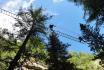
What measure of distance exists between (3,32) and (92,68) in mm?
13693

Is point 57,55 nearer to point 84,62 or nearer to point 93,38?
point 84,62

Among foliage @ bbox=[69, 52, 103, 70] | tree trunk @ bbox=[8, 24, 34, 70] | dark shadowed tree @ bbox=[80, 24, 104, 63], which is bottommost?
dark shadowed tree @ bbox=[80, 24, 104, 63]

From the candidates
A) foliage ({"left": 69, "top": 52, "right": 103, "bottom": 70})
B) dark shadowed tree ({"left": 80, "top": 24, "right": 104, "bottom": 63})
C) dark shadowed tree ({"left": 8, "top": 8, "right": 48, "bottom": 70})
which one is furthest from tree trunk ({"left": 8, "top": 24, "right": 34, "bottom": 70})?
dark shadowed tree ({"left": 80, "top": 24, "right": 104, "bottom": 63})

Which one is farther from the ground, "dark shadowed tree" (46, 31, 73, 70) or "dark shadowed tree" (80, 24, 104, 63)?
"dark shadowed tree" (46, 31, 73, 70)

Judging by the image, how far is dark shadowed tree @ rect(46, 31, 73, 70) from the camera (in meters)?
28.8

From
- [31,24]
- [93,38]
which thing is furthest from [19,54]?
[93,38]

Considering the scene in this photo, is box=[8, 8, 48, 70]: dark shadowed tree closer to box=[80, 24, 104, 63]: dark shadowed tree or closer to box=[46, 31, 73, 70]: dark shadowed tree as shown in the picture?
box=[46, 31, 73, 70]: dark shadowed tree

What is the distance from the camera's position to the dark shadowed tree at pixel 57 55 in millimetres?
28812

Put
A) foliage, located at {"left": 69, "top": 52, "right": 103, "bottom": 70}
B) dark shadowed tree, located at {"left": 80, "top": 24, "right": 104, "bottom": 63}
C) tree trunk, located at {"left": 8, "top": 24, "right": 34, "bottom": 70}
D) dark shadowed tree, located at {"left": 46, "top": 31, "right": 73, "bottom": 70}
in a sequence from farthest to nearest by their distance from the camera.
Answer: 1. foliage, located at {"left": 69, "top": 52, "right": 103, "bottom": 70}
2. dark shadowed tree, located at {"left": 46, "top": 31, "right": 73, "bottom": 70}
3. tree trunk, located at {"left": 8, "top": 24, "right": 34, "bottom": 70}
4. dark shadowed tree, located at {"left": 80, "top": 24, "right": 104, "bottom": 63}

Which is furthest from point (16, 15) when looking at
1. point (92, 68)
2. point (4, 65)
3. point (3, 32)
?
point (92, 68)

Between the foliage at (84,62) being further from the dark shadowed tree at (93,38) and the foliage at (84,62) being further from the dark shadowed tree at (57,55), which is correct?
the dark shadowed tree at (93,38)

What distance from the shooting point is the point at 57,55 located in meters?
29.7

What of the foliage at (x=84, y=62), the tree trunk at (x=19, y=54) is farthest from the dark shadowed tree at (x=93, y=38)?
the foliage at (x=84, y=62)

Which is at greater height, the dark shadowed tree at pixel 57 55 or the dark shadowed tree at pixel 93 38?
the dark shadowed tree at pixel 57 55
